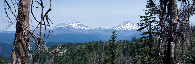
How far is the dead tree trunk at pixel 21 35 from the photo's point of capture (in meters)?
1.81

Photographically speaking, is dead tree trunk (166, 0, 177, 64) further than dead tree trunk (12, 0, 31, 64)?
Yes

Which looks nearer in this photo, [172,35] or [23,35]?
[23,35]

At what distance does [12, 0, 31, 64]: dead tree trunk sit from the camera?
1813mm

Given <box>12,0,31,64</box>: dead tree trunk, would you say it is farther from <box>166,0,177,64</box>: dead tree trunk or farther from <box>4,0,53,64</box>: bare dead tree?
<box>166,0,177,64</box>: dead tree trunk

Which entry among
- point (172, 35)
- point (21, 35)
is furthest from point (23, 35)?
point (172, 35)

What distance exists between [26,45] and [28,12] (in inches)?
14.4

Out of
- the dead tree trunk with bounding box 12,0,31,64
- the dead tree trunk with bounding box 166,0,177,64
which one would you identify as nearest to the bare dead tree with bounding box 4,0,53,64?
the dead tree trunk with bounding box 12,0,31,64

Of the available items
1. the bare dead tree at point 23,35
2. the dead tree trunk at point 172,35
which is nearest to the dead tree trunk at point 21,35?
the bare dead tree at point 23,35

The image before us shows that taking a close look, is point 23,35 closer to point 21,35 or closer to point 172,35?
point 21,35

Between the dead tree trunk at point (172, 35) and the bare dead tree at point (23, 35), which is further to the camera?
the dead tree trunk at point (172, 35)

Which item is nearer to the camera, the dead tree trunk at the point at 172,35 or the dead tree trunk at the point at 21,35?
the dead tree trunk at the point at 21,35

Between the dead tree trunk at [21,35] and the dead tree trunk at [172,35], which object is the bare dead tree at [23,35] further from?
the dead tree trunk at [172,35]

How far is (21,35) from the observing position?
1860mm

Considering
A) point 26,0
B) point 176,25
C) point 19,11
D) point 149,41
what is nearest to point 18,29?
point 19,11
